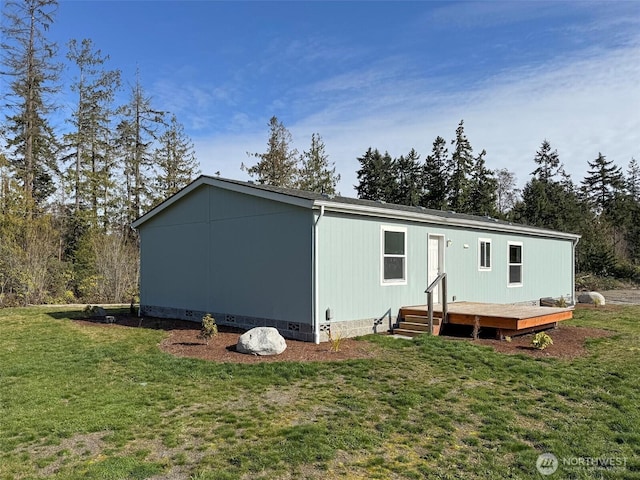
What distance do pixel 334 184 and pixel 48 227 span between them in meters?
20.7

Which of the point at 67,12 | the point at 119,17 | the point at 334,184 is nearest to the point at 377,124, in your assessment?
the point at 334,184

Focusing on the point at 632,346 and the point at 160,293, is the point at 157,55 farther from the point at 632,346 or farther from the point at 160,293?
the point at 632,346

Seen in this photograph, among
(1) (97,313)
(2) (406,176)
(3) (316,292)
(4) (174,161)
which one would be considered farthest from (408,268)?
(2) (406,176)

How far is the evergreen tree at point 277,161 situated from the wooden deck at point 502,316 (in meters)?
21.4

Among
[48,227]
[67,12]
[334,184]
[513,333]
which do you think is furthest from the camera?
[334,184]

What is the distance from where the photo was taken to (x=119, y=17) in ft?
39.0

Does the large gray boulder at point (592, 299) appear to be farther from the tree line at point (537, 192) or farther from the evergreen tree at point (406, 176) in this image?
the evergreen tree at point (406, 176)

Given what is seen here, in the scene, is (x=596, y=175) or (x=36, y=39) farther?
(x=596, y=175)

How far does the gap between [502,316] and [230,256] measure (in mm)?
5932

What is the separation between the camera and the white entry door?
10.9 meters

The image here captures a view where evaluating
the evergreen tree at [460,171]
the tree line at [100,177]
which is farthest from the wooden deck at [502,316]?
the evergreen tree at [460,171]

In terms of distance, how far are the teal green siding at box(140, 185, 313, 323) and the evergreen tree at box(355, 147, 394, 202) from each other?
2662 centimetres

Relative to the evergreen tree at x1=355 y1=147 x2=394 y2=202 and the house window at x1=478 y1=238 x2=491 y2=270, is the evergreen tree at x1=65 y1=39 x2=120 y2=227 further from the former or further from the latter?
the evergreen tree at x1=355 y1=147 x2=394 y2=202

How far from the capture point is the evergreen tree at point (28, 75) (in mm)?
20344
